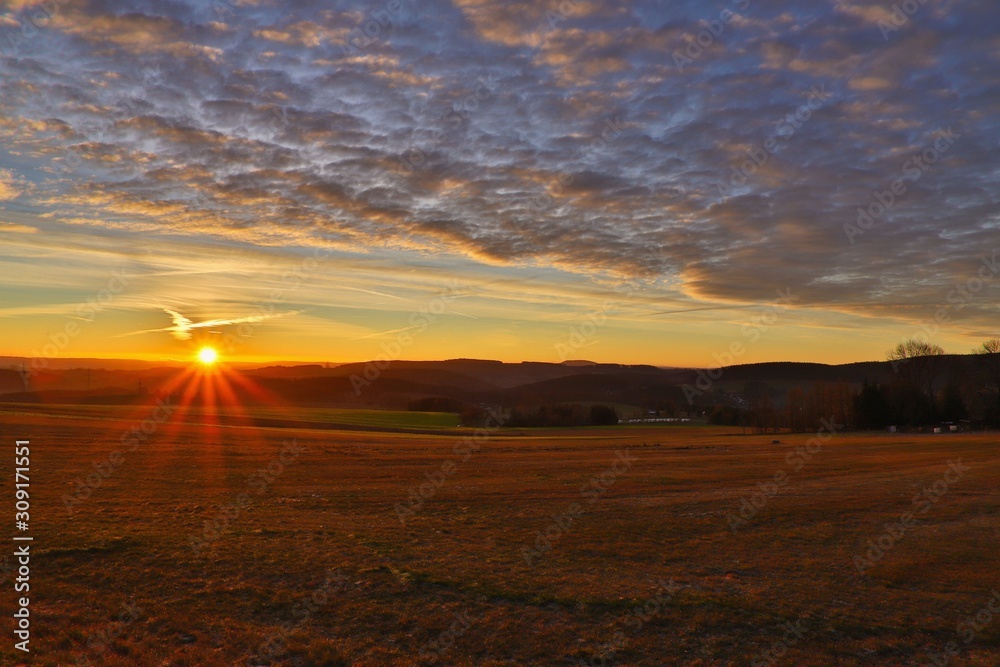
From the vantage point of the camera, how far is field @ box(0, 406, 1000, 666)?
37.1ft

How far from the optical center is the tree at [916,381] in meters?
103

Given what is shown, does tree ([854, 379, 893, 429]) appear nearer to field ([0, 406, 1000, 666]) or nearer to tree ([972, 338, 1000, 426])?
tree ([972, 338, 1000, 426])

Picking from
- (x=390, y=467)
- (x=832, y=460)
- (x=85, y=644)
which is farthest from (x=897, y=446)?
(x=85, y=644)

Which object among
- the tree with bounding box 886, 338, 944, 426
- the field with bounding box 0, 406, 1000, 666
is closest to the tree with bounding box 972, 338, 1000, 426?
the tree with bounding box 886, 338, 944, 426

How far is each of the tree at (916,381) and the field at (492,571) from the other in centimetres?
8581

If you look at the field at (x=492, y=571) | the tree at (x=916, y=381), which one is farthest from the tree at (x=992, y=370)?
the field at (x=492, y=571)

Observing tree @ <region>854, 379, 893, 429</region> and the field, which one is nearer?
the field

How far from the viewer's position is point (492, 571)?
50.7ft

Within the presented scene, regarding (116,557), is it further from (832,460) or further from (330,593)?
(832,460)

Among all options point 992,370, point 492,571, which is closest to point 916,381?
point 992,370

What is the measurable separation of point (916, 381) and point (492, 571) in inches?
4871

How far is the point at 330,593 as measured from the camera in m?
13.4

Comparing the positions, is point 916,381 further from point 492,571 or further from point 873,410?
point 492,571

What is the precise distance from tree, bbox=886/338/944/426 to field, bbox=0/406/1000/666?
282 ft
